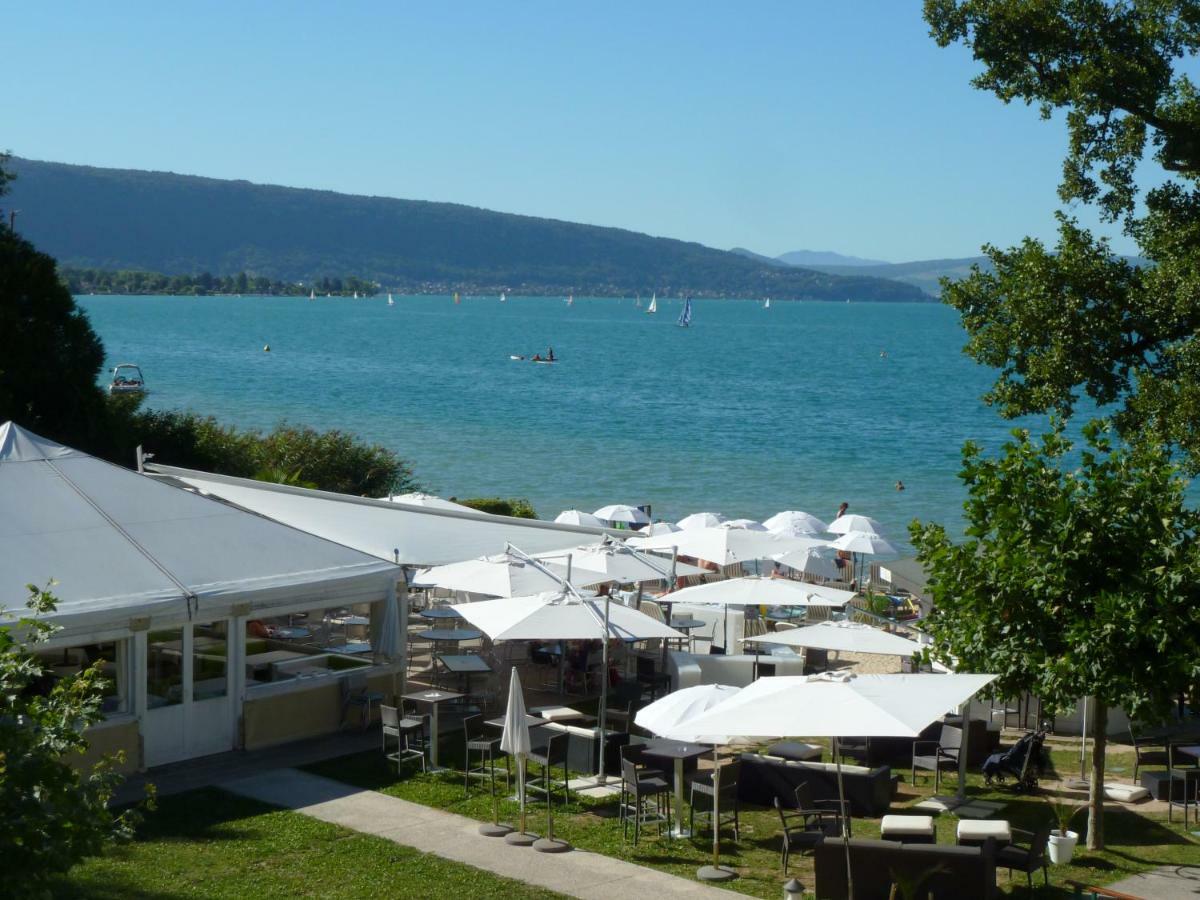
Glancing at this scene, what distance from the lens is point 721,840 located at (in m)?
11.6

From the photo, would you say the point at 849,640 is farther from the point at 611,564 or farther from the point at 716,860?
the point at 716,860

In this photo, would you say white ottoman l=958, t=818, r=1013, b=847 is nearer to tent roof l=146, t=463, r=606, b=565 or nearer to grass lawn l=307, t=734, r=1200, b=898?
grass lawn l=307, t=734, r=1200, b=898

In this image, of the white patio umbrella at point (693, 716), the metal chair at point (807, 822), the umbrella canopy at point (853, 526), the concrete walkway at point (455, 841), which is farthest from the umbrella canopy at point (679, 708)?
the umbrella canopy at point (853, 526)

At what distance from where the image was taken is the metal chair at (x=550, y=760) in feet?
40.1

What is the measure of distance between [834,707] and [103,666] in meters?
7.66

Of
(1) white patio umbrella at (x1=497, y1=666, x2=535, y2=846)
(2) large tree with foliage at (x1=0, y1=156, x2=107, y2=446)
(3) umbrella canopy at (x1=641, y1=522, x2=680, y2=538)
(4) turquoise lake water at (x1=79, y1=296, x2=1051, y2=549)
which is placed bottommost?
(4) turquoise lake water at (x1=79, y1=296, x2=1051, y2=549)

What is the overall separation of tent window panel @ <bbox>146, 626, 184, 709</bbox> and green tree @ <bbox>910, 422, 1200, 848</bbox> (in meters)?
7.54

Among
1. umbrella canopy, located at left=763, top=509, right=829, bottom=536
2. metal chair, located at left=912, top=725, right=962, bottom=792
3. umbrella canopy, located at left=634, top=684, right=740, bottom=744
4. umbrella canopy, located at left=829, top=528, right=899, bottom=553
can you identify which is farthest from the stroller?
umbrella canopy, located at left=763, top=509, right=829, bottom=536

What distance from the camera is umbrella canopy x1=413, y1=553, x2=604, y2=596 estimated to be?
15961 mm

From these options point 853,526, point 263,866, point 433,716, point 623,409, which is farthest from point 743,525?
point 623,409

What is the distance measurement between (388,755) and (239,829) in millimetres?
2303

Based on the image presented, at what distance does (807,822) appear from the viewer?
11.8 meters

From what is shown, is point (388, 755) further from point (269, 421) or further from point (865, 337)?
point (865, 337)

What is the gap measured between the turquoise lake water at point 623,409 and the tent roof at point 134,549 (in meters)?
26.9
